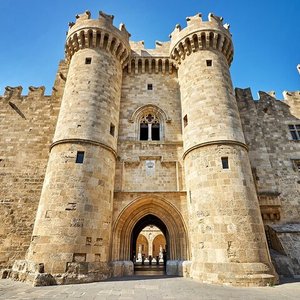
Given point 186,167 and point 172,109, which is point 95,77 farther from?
point 186,167

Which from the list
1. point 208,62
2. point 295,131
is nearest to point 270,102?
point 295,131

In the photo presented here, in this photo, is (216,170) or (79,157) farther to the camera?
(79,157)

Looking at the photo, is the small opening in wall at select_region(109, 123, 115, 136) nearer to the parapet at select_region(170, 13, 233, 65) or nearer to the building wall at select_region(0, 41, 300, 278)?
the building wall at select_region(0, 41, 300, 278)

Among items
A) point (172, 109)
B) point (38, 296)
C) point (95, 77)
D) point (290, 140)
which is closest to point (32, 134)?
point (95, 77)

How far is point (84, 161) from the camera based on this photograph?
31.4ft

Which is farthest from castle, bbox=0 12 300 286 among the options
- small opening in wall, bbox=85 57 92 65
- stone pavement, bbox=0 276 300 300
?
stone pavement, bbox=0 276 300 300

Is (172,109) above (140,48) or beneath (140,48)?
beneath

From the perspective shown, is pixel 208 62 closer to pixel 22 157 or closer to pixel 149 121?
pixel 149 121

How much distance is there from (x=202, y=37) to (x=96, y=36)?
6190 millimetres

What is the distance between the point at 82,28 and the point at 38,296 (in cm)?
1302

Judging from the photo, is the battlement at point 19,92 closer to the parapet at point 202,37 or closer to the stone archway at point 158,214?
the parapet at point 202,37

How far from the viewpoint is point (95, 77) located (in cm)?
1179

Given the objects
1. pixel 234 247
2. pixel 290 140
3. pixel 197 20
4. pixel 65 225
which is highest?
pixel 197 20

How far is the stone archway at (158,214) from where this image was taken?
9695 mm
